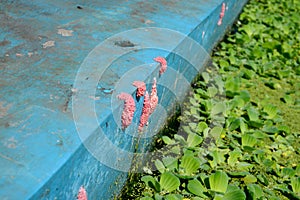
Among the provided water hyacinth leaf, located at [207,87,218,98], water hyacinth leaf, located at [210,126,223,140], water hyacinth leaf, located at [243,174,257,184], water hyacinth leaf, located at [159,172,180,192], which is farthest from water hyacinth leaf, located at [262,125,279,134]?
water hyacinth leaf, located at [159,172,180,192]

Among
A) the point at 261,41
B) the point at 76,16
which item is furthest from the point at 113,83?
the point at 261,41

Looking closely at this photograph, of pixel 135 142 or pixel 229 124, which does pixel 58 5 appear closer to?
pixel 135 142

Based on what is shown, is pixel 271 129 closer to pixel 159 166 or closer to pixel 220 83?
pixel 220 83

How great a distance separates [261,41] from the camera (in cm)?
381

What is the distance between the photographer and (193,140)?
7.15 feet

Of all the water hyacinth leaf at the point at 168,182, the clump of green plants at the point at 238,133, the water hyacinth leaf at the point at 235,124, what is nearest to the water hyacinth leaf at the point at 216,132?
the clump of green plants at the point at 238,133

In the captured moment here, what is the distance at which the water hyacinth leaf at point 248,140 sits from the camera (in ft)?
7.45

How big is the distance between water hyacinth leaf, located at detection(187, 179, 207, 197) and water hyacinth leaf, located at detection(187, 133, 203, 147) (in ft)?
1.16

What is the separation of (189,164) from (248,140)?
466 millimetres

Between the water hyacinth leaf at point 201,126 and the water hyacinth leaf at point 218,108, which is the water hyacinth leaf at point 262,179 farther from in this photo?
the water hyacinth leaf at point 218,108

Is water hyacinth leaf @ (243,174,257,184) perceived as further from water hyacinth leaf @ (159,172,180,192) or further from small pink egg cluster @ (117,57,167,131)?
small pink egg cluster @ (117,57,167,131)

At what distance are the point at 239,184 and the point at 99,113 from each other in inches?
34.2

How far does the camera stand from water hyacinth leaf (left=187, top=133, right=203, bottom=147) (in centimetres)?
216

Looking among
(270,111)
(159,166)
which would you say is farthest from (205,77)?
(159,166)
